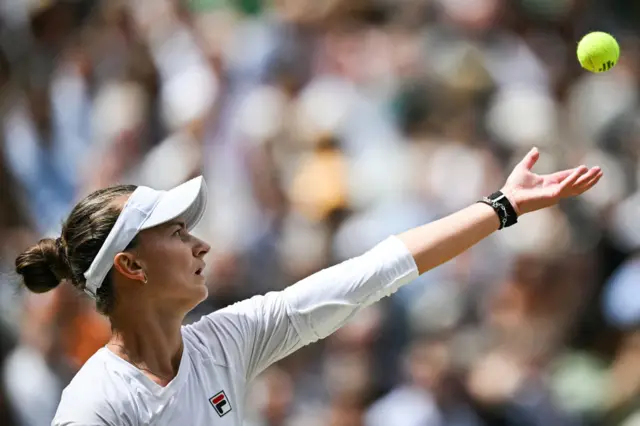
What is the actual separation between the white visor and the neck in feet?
0.37

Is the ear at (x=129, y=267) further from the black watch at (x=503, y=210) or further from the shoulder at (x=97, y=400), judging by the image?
the black watch at (x=503, y=210)

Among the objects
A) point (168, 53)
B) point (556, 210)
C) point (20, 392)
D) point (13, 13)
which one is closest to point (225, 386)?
point (556, 210)

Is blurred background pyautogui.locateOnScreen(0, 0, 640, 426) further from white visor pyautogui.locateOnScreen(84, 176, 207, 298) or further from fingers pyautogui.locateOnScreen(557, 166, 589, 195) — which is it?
white visor pyautogui.locateOnScreen(84, 176, 207, 298)

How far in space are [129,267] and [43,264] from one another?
24cm

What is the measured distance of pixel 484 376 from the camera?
5301 millimetres

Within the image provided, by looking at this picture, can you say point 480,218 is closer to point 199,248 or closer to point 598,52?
point 199,248

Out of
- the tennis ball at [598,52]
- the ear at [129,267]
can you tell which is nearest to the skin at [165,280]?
the ear at [129,267]

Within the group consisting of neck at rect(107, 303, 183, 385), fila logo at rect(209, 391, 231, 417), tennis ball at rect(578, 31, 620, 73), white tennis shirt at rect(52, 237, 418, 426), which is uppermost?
tennis ball at rect(578, 31, 620, 73)

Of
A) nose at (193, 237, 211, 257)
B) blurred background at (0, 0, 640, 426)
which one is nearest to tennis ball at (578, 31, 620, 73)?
blurred background at (0, 0, 640, 426)

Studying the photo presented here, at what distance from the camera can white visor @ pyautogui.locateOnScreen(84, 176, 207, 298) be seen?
8.36 ft

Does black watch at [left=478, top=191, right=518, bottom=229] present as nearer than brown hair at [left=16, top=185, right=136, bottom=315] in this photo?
No

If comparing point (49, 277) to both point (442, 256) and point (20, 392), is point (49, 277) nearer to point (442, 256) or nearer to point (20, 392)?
point (442, 256)

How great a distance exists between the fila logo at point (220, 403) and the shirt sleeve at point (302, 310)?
0.32 feet

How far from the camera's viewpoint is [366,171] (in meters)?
6.04
